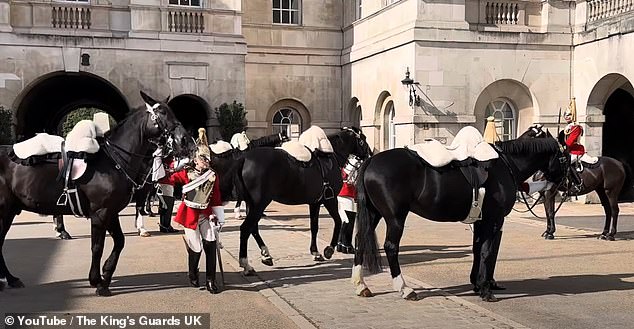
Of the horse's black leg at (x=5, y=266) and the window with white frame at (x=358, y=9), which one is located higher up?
the window with white frame at (x=358, y=9)

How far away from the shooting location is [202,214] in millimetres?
7574

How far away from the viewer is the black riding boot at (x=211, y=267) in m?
7.43

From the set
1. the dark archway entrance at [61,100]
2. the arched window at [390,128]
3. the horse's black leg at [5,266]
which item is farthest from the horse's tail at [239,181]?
the dark archway entrance at [61,100]

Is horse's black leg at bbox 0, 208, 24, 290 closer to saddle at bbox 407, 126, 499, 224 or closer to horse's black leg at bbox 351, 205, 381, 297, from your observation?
horse's black leg at bbox 351, 205, 381, 297

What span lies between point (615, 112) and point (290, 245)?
1385 centimetres

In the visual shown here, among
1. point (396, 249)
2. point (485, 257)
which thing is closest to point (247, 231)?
point (396, 249)

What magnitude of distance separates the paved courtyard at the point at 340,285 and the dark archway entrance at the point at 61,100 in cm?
1111

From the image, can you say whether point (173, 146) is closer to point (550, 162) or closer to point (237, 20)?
point (550, 162)

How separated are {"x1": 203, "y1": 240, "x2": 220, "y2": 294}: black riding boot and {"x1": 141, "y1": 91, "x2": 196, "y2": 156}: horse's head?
1113 millimetres

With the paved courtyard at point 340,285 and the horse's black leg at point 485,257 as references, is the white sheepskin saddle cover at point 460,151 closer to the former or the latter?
the horse's black leg at point 485,257

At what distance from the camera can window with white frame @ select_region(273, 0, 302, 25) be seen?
77.6ft

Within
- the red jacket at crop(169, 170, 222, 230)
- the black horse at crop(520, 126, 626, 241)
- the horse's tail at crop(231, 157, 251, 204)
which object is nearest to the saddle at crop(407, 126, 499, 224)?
the red jacket at crop(169, 170, 222, 230)

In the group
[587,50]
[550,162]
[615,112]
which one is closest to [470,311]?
[550,162]

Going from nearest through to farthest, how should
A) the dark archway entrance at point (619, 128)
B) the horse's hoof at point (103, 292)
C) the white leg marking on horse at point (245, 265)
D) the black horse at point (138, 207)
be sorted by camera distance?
the horse's hoof at point (103, 292) → the black horse at point (138, 207) → the white leg marking on horse at point (245, 265) → the dark archway entrance at point (619, 128)
